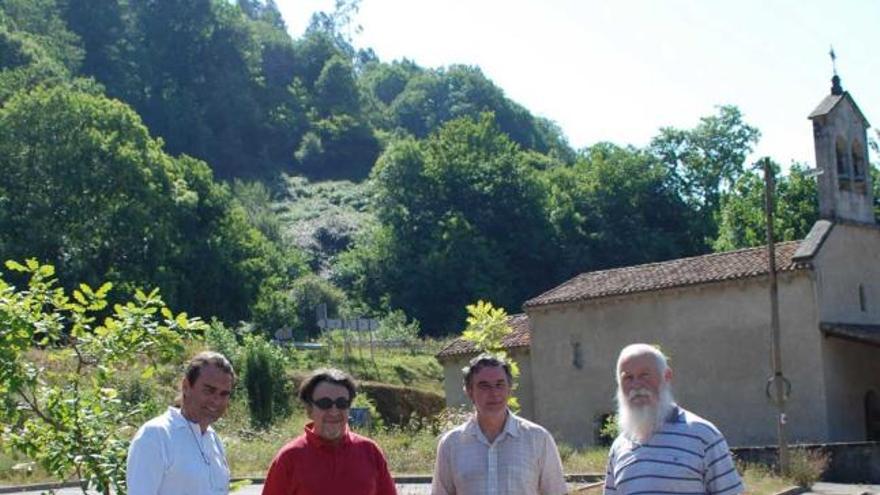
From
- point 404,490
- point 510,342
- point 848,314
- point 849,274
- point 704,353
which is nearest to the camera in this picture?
point 404,490

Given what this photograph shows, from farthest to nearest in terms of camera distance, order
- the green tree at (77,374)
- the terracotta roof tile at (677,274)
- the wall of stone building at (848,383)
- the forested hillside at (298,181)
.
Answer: the forested hillside at (298,181), the terracotta roof tile at (677,274), the wall of stone building at (848,383), the green tree at (77,374)

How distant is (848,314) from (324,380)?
1193 inches

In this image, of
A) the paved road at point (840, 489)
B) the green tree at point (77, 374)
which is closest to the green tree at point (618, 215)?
the paved road at point (840, 489)

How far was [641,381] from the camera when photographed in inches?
234

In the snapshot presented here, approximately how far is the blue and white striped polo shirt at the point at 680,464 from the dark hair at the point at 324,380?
51.4 inches

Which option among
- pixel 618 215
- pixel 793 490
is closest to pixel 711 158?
pixel 618 215

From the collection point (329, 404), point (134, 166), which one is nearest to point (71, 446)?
point (329, 404)

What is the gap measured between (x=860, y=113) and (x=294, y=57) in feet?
332

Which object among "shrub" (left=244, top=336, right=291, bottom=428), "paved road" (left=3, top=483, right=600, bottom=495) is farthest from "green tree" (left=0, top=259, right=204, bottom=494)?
"shrub" (left=244, top=336, right=291, bottom=428)

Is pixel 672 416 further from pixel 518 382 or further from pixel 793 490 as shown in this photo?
pixel 518 382

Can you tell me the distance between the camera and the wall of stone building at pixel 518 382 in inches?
1537

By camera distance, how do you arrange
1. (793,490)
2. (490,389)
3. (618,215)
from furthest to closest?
(618,215), (793,490), (490,389)

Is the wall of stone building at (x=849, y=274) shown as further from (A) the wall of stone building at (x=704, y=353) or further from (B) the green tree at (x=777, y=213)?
(B) the green tree at (x=777, y=213)

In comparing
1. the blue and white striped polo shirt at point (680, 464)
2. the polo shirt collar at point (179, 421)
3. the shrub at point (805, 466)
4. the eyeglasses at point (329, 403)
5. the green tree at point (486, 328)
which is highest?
the green tree at point (486, 328)
